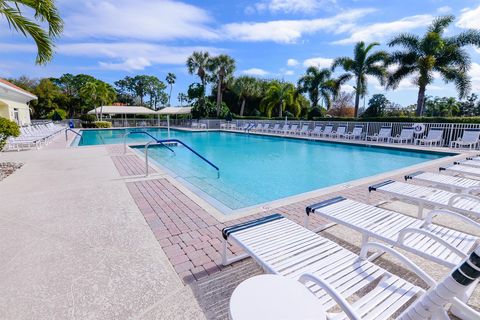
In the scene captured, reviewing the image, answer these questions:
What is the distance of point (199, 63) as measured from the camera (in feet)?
100

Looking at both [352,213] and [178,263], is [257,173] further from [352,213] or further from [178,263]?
[178,263]

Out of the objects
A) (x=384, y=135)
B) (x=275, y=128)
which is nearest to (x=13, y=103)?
(x=275, y=128)

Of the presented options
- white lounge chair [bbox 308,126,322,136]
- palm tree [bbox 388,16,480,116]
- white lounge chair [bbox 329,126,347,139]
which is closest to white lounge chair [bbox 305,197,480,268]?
white lounge chair [bbox 329,126,347,139]

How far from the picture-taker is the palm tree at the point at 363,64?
61.3 ft

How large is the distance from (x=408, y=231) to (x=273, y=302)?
160 cm

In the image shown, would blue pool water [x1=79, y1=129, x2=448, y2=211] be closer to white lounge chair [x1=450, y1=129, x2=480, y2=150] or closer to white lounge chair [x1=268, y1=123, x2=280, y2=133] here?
white lounge chair [x1=450, y1=129, x2=480, y2=150]

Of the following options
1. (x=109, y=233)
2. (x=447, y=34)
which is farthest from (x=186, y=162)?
(x=447, y=34)

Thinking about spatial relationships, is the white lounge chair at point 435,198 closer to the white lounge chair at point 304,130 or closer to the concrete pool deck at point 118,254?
the concrete pool deck at point 118,254

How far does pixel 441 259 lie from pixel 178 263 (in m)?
2.32

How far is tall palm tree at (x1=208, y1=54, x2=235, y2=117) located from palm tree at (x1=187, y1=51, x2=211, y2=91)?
2.66 ft

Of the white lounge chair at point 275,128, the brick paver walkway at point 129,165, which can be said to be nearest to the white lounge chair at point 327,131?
the white lounge chair at point 275,128

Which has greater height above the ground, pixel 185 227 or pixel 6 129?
pixel 6 129

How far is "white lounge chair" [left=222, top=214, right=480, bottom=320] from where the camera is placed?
1481mm

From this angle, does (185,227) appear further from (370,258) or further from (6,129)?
(6,129)
